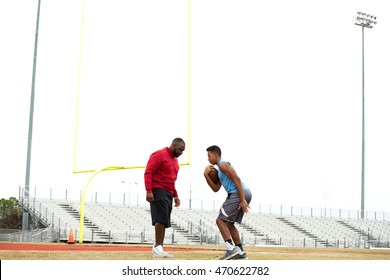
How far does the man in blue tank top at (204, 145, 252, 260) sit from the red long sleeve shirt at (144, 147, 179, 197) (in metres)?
0.34

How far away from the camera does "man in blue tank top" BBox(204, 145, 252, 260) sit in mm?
5375

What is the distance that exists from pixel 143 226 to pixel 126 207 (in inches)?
77.9

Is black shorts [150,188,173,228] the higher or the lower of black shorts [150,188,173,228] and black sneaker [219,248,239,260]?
the higher

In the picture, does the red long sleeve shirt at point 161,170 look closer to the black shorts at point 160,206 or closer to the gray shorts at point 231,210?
the black shorts at point 160,206

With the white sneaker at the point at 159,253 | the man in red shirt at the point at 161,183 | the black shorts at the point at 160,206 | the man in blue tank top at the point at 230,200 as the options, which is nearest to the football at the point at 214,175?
the man in blue tank top at the point at 230,200

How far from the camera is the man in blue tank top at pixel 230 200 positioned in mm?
5375

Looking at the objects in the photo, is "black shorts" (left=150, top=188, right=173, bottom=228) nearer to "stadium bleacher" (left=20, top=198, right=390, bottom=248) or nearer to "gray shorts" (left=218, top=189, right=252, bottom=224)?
"gray shorts" (left=218, top=189, right=252, bottom=224)

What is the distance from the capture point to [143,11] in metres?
10.3

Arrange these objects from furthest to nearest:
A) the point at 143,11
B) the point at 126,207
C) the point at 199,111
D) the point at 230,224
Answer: the point at 126,207, the point at 199,111, the point at 143,11, the point at 230,224

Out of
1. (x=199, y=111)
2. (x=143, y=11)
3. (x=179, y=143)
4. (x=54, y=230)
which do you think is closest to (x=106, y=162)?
(x=143, y=11)

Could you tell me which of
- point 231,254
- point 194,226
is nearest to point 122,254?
point 231,254

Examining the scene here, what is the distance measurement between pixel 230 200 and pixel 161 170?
2.17 ft

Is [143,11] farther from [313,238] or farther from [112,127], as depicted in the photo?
[313,238]

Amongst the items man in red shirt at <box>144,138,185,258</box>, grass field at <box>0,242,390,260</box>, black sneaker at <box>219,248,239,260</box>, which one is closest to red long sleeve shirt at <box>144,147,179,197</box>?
man in red shirt at <box>144,138,185,258</box>
